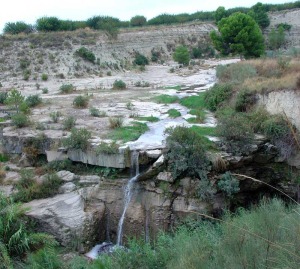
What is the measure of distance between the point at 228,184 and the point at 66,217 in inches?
169

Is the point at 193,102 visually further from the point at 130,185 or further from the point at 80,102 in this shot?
the point at 130,185

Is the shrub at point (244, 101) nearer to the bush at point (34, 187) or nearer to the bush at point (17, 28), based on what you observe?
the bush at point (34, 187)

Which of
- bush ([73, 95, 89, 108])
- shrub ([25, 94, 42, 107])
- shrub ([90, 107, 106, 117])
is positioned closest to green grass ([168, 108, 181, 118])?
shrub ([90, 107, 106, 117])

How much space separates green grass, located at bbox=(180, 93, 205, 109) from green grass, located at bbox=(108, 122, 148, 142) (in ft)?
12.2

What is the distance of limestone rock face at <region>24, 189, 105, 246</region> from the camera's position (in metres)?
10.2

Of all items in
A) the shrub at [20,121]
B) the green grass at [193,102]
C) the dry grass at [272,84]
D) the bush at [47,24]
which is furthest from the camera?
the bush at [47,24]

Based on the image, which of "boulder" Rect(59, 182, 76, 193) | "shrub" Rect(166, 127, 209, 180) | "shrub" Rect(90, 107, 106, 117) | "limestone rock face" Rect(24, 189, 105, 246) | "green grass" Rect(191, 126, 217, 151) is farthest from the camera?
"shrub" Rect(90, 107, 106, 117)

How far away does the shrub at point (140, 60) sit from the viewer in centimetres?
3519

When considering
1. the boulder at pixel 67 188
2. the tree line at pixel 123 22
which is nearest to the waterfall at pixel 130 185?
the boulder at pixel 67 188

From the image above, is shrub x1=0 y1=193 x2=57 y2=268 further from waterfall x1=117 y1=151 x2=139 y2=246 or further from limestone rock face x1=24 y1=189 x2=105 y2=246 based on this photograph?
waterfall x1=117 y1=151 x2=139 y2=246

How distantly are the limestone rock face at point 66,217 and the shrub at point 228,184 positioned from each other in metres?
3.38

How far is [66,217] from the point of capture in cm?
1030

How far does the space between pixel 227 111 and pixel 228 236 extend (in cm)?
937

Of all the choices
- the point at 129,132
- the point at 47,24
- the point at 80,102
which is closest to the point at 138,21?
the point at 47,24
